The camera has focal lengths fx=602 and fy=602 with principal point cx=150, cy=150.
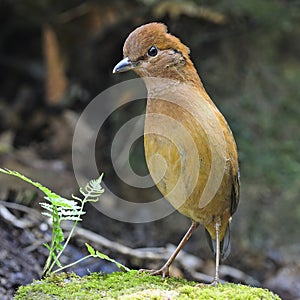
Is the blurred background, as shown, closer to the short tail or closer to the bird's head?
the short tail

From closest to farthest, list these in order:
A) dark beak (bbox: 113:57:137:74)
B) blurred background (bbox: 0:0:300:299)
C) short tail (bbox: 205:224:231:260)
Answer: dark beak (bbox: 113:57:137:74) < short tail (bbox: 205:224:231:260) < blurred background (bbox: 0:0:300:299)

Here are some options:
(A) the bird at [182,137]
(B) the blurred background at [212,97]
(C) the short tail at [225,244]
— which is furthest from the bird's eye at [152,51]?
(B) the blurred background at [212,97]

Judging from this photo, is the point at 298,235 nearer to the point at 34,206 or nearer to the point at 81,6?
the point at 34,206

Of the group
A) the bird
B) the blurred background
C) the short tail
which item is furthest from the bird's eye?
the blurred background

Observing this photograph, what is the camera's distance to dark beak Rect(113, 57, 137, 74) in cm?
357

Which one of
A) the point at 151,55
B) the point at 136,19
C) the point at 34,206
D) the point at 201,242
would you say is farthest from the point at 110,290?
the point at 136,19

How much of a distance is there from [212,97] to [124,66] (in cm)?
306

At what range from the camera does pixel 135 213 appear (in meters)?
6.23

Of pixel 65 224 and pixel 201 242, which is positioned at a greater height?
pixel 201 242

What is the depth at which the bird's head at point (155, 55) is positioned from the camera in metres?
3.57

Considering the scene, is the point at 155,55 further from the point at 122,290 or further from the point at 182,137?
the point at 122,290

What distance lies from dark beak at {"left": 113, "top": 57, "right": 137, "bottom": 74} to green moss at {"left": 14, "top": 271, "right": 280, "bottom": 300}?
3.92 ft

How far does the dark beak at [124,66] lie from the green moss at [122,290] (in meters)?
1.19

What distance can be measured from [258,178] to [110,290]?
11.6 feet
